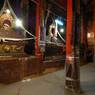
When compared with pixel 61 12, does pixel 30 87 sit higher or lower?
lower

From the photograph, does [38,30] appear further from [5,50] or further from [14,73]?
[14,73]

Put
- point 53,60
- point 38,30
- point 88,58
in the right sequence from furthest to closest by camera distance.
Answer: point 88,58 → point 53,60 → point 38,30

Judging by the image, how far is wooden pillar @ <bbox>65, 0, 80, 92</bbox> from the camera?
671 cm

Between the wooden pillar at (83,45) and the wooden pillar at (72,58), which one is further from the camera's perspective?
the wooden pillar at (83,45)

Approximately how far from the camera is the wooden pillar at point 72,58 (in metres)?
6.71

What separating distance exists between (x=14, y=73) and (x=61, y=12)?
31.7ft

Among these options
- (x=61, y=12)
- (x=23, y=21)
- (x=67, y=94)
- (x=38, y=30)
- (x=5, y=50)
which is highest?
(x=61, y=12)

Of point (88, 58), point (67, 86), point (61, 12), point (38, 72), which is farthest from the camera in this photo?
point (88, 58)

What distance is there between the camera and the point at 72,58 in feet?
22.1

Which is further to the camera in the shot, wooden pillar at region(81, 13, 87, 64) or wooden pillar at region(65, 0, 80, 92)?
wooden pillar at region(81, 13, 87, 64)

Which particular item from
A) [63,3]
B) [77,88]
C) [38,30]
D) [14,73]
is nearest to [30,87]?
[14,73]

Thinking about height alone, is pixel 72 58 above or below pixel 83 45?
below

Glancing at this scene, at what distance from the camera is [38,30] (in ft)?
35.2

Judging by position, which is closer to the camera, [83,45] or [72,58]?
[72,58]
